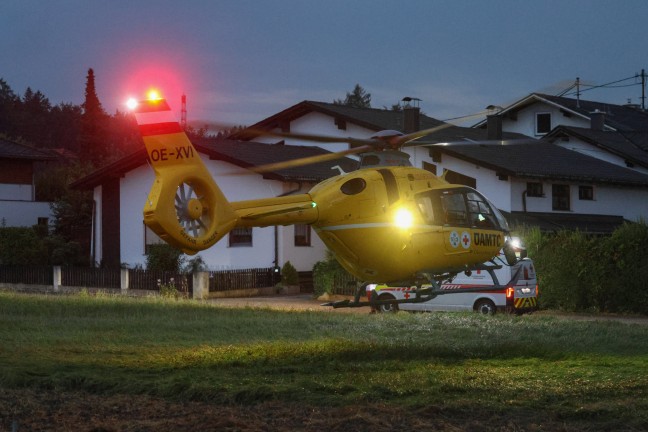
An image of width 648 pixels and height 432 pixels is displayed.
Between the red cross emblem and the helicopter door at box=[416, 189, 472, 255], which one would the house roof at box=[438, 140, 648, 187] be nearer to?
the helicopter door at box=[416, 189, 472, 255]

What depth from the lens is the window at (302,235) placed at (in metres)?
44.2

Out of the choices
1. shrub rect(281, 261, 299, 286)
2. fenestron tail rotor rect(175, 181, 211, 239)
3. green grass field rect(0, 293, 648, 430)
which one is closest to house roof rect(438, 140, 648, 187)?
shrub rect(281, 261, 299, 286)

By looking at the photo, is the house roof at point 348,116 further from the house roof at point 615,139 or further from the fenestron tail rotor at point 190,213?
the fenestron tail rotor at point 190,213

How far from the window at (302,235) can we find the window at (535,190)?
32.4ft

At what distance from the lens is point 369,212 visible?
18.3 m

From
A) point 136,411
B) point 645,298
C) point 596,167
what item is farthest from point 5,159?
point 136,411

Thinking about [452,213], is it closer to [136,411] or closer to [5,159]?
[136,411]

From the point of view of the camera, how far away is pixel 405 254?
724 inches

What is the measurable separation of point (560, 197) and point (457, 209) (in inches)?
1161

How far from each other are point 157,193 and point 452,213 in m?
5.72

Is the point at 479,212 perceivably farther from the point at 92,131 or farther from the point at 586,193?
the point at 92,131

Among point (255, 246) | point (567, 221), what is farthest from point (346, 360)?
point (567, 221)

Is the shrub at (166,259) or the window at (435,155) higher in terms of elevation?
the window at (435,155)

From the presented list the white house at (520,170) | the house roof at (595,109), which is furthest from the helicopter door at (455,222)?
the house roof at (595,109)
